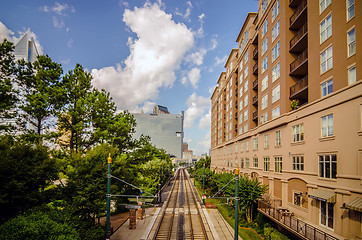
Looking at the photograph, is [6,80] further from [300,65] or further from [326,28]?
[326,28]

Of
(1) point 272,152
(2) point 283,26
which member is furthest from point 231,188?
(2) point 283,26

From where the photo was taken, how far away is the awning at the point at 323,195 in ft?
56.9

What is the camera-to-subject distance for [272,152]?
99.2 ft

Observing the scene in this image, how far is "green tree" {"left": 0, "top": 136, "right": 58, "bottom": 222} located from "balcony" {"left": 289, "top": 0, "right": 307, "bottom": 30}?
105 ft

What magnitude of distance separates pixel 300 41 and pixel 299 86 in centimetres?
529

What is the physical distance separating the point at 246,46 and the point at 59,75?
36004 mm

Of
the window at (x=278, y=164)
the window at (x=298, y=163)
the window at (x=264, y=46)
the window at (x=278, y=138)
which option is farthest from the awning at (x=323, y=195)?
the window at (x=264, y=46)

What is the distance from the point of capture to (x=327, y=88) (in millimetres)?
19594

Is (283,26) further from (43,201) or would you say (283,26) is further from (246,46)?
(43,201)

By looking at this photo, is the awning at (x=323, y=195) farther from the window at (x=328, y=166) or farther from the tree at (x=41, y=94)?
the tree at (x=41, y=94)

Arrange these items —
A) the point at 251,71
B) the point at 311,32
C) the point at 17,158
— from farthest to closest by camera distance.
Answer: the point at 251,71
the point at 311,32
the point at 17,158

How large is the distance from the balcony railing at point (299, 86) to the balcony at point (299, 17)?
7.45m

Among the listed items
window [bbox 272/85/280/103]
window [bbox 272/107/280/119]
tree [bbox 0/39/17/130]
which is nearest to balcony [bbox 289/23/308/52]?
window [bbox 272/85/280/103]

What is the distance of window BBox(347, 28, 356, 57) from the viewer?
1664cm
